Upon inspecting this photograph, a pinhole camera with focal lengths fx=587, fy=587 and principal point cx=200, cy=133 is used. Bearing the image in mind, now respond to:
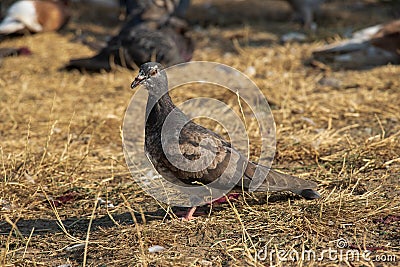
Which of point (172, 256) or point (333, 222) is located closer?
point (172, 256)

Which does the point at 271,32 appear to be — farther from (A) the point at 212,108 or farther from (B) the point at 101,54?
(A) the point at 212,108

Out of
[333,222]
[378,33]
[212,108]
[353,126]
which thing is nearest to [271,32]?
[378,33]

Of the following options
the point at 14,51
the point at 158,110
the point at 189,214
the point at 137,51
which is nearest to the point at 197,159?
the point at 189,214

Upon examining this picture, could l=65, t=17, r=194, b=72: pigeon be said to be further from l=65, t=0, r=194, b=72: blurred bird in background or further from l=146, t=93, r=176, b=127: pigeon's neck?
l=146, t=93, r=176, b=127: pigeon's neck

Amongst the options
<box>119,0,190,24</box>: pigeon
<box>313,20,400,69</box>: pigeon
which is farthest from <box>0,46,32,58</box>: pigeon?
<box>313,20,400,69</box>: pigeon

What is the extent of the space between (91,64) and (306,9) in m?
3.39

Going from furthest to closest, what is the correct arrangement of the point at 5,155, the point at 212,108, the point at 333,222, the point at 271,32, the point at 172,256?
the point at 271,32
the point at 212,108
the point at 5,155
the point at 333,222
the point at 172,256

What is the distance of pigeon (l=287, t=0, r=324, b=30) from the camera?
8.47m

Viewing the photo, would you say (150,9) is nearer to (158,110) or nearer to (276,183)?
(158,110)

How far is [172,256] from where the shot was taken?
9.79 feet

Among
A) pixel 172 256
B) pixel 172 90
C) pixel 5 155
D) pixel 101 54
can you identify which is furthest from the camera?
pixel 101 54

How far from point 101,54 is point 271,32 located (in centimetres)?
271

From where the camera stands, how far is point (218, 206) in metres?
3.61

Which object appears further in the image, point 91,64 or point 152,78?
point 91,64
